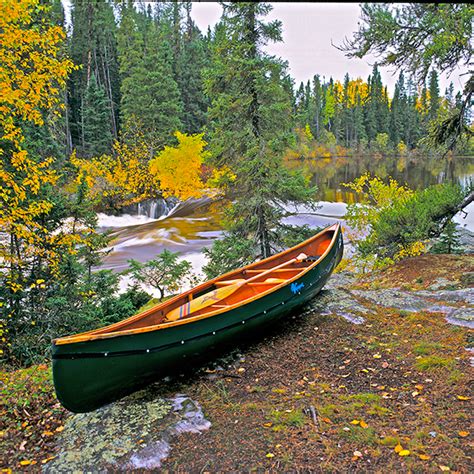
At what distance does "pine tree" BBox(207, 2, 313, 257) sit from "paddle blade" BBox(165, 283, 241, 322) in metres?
6.69

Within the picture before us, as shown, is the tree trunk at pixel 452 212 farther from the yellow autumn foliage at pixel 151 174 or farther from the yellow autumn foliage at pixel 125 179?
the yellow autumn foliage at pixel 125 179

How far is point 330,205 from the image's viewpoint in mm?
31578

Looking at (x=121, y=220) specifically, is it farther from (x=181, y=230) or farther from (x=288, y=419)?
(x=288, y=419)

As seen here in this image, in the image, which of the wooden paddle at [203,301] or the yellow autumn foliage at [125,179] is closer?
the wooden paddle at [203,301]

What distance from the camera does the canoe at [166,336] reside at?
4383mm

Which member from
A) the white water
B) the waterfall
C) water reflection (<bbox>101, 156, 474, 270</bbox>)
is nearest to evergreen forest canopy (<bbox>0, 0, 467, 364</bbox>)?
the white water

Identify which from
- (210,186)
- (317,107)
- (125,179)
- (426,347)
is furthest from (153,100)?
(317,107)

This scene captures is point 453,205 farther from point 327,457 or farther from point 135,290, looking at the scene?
point 135,290

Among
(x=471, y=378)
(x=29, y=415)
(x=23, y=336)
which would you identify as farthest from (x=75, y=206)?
(x=471, y=378)

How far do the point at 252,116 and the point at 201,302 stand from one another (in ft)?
29.7

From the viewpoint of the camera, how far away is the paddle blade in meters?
5.93

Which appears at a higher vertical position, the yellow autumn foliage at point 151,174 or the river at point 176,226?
the yellow autumn foliage at point 151,174

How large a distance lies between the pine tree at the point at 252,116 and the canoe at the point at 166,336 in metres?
6.36

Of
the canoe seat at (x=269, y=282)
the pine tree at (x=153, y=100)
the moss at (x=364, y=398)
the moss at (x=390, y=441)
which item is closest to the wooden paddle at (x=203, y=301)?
the canoe seat at (x=269, y=282)
